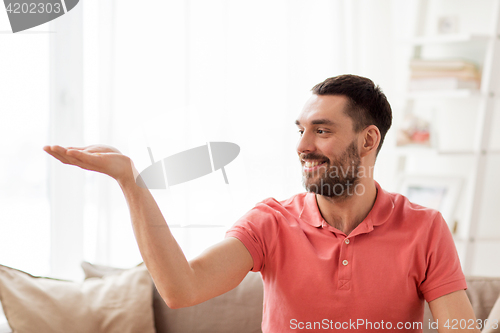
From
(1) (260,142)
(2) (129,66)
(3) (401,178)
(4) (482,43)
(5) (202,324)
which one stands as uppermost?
(4) (482,43)

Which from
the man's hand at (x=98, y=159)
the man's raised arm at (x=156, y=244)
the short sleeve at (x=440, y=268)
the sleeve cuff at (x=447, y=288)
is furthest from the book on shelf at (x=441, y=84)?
the man's hand at (x=98, y=159)

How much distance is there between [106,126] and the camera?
2.11 m

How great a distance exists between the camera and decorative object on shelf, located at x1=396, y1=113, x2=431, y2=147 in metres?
2.54

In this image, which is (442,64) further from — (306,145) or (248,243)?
(248,243)

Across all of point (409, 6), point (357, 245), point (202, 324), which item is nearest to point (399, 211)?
point (357, 245)

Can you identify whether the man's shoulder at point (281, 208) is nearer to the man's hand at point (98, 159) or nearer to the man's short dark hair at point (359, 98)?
the man's short dark hair at point (359, 98)

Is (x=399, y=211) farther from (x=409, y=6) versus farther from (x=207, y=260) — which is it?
(x=409, y=6)

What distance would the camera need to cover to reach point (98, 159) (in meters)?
0.94

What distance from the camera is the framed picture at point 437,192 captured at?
247 cm

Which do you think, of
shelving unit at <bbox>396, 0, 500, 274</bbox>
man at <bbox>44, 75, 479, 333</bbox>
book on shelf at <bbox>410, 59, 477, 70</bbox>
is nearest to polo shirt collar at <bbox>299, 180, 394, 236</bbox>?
man at <bbox>44, 75, 479, 333</bbox>

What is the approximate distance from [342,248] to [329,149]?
0.28 metres

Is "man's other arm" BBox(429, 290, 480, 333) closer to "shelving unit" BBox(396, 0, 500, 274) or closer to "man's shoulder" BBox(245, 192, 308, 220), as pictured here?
"man's shoulder" BBox(245, 192, 308, 220)

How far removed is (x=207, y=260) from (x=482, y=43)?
6.85 ft

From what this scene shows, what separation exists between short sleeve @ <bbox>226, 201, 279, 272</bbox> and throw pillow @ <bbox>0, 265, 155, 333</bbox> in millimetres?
550
